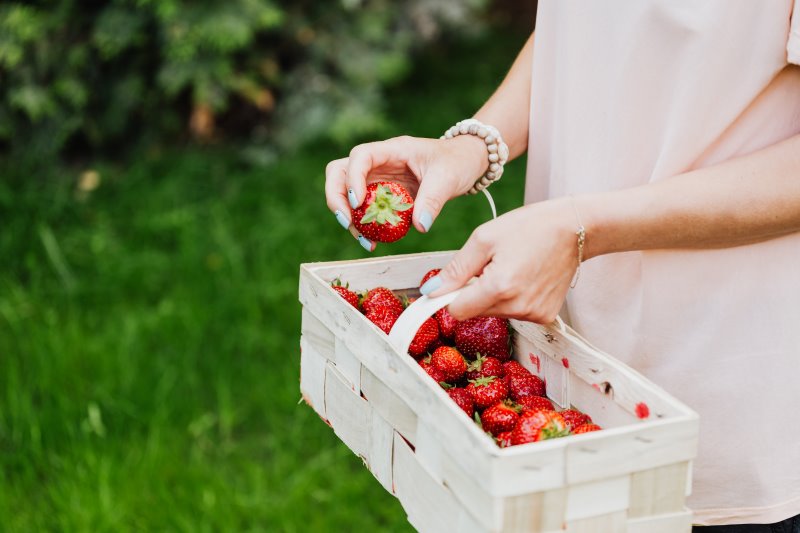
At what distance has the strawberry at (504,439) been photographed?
4.01 feet

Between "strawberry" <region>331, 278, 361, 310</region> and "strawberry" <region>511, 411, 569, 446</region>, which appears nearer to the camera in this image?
"strawberry" <region>511, 411, 569, 446</region>

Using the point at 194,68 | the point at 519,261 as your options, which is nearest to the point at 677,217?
the point at 519,261

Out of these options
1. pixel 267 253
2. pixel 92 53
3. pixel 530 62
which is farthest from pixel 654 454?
pixel 92 53

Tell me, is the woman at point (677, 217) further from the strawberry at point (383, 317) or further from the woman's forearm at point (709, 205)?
the strawberry at point (383, 317)

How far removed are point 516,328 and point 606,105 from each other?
0.36 m

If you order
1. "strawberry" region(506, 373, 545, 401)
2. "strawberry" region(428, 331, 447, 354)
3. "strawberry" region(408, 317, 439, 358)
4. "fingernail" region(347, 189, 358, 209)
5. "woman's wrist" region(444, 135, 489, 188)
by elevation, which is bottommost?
"strawberry" region(428, 331, 447, 354)

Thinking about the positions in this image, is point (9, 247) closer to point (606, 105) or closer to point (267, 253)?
point (267, 253)

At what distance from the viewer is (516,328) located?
4.79 feet

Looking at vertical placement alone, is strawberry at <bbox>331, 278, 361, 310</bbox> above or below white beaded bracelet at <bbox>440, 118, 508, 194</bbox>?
below

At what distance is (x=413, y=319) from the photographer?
1214 millimetres

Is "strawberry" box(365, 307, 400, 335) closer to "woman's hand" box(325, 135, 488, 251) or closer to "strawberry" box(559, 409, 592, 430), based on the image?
"woman's hand" box(325, 135, 488, 251)

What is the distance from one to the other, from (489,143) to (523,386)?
0.38 meters

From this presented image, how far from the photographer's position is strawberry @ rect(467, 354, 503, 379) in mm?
1413

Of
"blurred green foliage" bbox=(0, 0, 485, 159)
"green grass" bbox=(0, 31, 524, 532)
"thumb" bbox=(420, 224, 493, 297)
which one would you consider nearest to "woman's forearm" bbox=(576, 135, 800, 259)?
"thumb" bbox=(420, 224, 493, 297)
